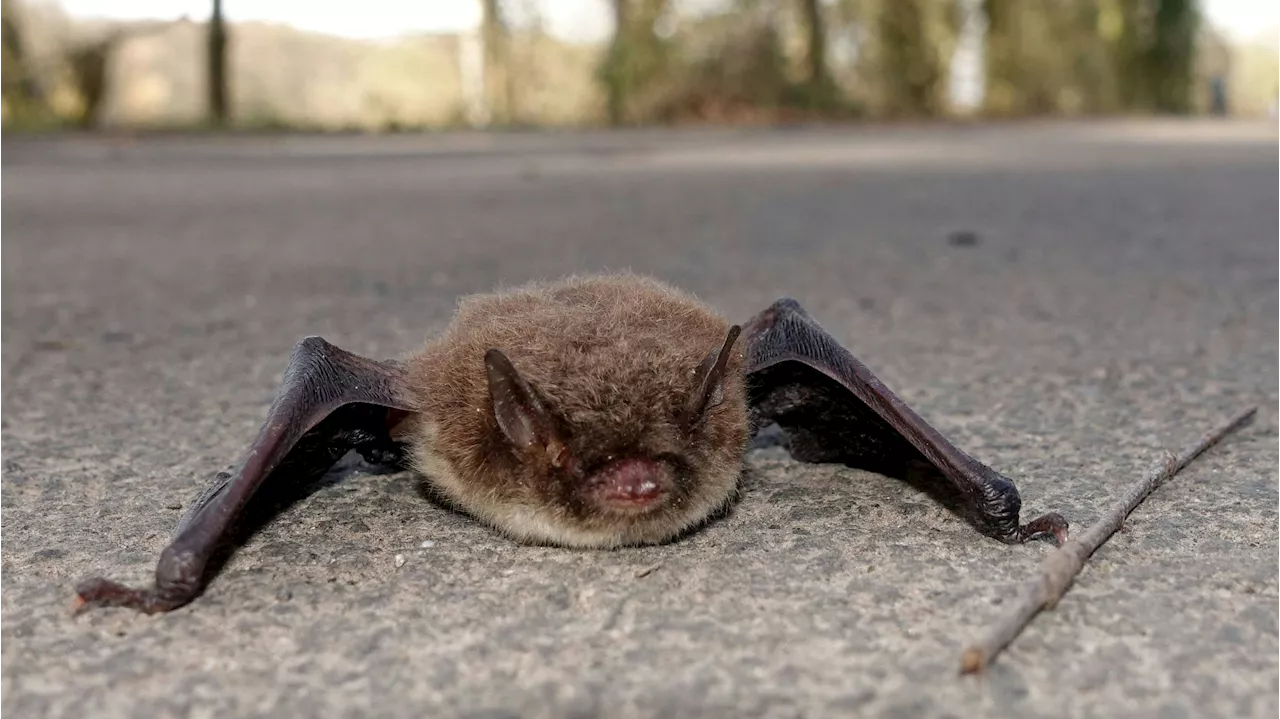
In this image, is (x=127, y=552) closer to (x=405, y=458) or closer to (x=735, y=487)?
(x=405, y=458)

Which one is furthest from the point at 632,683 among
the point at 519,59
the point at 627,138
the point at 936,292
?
the point at 519,59

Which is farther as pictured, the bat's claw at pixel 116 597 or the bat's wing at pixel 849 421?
the bat's wing at pixel 849 421

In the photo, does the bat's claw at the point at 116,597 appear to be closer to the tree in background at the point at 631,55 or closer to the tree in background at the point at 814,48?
the tree in background at the point at 631,55

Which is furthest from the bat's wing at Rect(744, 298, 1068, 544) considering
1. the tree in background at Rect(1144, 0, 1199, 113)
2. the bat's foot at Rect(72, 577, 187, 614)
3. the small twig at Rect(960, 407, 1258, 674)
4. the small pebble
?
the tree in background at Rect(1144, 0, 1199, 113)

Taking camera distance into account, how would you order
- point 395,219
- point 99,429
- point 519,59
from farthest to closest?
1. point 519,59
2. point 395,219
3. point 99,429

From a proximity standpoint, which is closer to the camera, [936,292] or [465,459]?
[465,459]

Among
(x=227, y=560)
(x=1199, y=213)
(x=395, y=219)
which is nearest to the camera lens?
(x=227, y=560)

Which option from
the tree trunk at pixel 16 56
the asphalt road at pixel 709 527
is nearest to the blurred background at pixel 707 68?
the tree trunk at pixel 16 56
